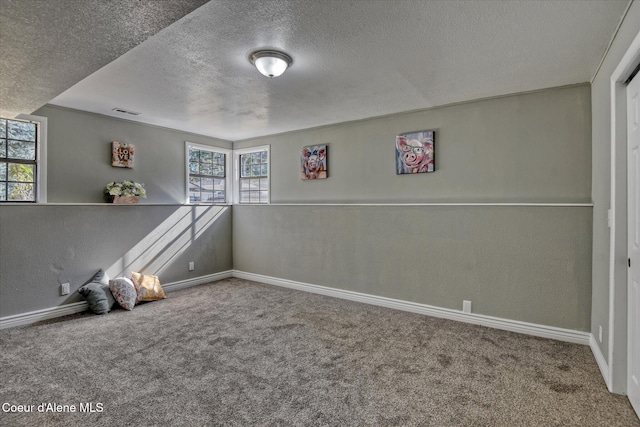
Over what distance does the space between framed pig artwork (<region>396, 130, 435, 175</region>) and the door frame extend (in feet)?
5.77

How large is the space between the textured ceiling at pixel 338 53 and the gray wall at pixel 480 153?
0.20 metres

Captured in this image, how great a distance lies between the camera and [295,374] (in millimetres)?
2441

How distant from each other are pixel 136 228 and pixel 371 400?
389 cm

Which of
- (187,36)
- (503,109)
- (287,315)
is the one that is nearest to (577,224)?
(503,109)

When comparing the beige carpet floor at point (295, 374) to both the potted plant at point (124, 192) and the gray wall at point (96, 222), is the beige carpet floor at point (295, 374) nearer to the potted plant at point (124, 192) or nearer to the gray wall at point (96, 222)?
the gray wall at point (96, 222)

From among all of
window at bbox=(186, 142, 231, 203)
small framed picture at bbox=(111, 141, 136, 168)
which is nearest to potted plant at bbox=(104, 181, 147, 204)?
small framed picture at bbox=(111, 141, 136, 168)

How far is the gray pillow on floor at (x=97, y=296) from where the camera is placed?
3768 millimetres

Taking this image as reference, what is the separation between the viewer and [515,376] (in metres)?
2.41

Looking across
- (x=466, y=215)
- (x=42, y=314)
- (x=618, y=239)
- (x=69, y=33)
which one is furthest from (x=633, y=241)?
(x=42, y=314)

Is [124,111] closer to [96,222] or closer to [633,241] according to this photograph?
[96,222]

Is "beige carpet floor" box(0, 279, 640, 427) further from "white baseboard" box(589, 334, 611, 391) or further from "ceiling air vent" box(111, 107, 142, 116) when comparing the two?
"ceiling air vent" box(111, 107, 142, 116)

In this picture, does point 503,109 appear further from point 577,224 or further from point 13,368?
point 13,368

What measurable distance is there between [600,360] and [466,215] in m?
1.64

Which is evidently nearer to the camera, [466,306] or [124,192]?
[466,306]
